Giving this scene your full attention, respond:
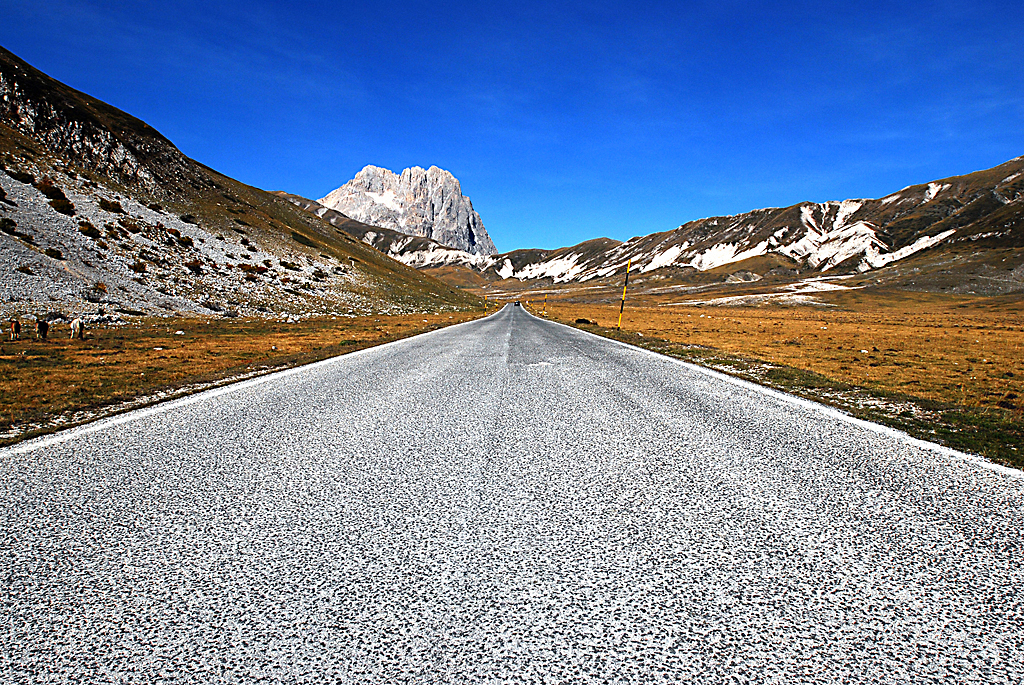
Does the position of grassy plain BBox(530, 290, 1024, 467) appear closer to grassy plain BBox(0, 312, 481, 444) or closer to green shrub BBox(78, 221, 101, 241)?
grassy plain BBox(0, 312, 481, 444)

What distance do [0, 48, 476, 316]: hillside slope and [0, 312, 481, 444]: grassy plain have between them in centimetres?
891

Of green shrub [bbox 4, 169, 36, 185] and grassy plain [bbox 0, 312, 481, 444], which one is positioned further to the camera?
green shrub [bbox 4, 169, 36, 185]

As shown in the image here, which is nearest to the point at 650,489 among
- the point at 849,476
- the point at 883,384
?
the point at 849,476

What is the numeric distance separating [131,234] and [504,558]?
2015 inches

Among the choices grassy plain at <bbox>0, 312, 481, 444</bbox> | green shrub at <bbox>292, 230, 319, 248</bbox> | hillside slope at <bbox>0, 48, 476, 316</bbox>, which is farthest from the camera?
green shrub at <bbox>292, 230, 319, 248</bbox>

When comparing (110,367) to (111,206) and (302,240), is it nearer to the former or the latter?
(111,206)

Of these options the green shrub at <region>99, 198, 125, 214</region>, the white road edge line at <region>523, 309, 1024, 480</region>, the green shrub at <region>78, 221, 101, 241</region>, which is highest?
the green shrub at <region>99, 198, 125, 214</region>

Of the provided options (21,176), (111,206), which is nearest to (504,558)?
(21,176)

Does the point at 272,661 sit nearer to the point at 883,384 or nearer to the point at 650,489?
the point at 650,489

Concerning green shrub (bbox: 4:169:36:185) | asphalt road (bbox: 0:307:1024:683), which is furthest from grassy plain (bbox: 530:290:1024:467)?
green shrub (bbox: 4:169:36:185)

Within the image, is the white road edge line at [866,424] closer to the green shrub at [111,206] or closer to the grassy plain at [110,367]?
the grassy plain at [110,367]

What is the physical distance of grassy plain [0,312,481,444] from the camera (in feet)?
25.0

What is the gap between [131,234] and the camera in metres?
41.9

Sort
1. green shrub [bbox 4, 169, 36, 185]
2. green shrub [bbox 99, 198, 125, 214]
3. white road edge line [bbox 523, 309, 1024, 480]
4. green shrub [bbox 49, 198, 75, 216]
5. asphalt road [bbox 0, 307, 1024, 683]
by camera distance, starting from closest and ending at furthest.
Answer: asphalt road [bbox 0, 307, 1024, 683] < white road edge line [bbox 523, 309, 1024, 480] < green shrub [bbox 49, 198, 75, 216] < green shrub [bbox 4, 169, 36, 185] < green shrub [bbox 99, 198, 125, 214]
